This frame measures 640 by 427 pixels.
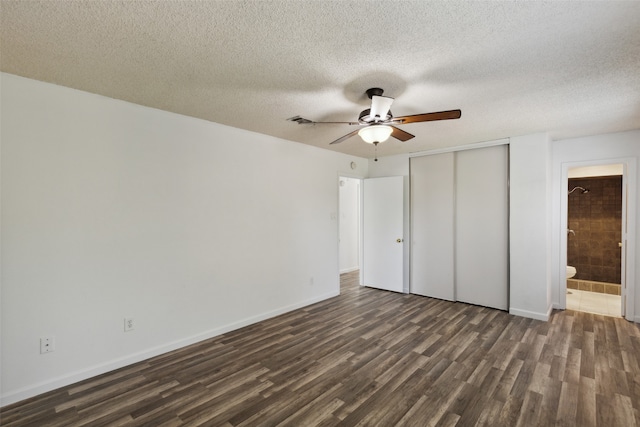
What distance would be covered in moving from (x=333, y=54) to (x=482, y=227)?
12.3ft

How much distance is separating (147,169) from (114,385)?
193 cm

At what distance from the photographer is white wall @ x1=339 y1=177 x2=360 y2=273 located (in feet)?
23.1

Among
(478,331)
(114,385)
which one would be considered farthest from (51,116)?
(478,331)

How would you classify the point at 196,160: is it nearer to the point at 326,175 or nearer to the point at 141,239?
Result: the point at 141,239

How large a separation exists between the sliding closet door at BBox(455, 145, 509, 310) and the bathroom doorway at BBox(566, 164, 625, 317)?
1896mm

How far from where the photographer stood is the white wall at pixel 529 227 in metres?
3.91

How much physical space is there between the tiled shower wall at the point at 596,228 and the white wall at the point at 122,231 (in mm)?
5873

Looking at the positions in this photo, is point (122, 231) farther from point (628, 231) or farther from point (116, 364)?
point (628, 231)

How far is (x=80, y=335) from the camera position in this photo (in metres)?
2.54

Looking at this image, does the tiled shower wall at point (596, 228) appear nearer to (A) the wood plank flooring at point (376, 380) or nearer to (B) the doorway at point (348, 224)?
(A) the wood plank flooring at point (376, 380)

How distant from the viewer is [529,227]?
13.2 feet

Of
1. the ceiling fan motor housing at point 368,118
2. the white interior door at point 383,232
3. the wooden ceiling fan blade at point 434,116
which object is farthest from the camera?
the white interior door at point 383,232

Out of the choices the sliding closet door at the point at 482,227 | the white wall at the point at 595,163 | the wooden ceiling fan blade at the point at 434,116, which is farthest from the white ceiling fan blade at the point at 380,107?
the white wall at the point at 595,163

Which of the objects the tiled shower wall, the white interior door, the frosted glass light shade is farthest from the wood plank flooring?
the tiled shower wall
